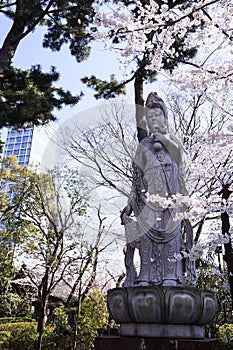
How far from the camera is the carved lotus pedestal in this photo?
311 cm

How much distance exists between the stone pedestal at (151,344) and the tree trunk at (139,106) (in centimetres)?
425

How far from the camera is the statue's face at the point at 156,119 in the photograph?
14.3 feet

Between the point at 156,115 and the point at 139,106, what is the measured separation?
2.80 m

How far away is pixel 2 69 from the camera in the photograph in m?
6.77

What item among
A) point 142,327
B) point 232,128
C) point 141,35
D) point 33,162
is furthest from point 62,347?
point 141,35

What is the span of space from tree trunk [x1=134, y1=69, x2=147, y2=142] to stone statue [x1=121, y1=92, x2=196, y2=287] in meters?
2.34

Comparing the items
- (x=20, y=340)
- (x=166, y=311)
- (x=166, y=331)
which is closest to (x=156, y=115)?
(x=166, y=311)

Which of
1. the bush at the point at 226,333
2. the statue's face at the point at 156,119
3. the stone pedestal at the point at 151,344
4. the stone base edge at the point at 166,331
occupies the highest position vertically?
the statue's face at the point at 156,119

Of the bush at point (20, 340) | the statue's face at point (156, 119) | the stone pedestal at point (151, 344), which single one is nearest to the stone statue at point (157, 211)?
the statue's face at point (156, 119)

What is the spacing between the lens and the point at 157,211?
3.88 metres

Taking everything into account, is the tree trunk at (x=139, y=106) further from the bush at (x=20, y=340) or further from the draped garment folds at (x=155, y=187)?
the bush at (x=20, y=340)

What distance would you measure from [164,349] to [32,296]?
12.9m

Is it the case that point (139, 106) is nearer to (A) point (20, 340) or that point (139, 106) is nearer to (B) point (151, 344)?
(B) point (151, 344)

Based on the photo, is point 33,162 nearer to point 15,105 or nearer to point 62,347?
point 15,105
